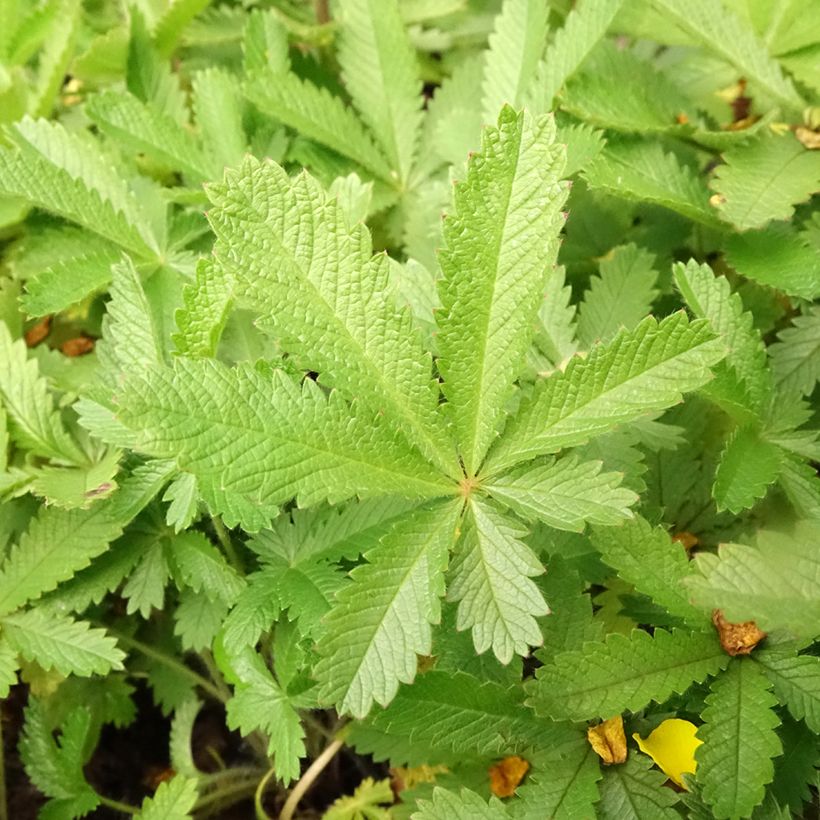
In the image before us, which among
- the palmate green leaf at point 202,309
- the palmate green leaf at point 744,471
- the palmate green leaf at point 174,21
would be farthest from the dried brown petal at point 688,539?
the palmate green leaf at point 174,21

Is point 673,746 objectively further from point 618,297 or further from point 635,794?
point 618,297

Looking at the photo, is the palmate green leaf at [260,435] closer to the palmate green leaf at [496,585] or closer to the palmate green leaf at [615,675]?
the palmate green leaf at [496,585]

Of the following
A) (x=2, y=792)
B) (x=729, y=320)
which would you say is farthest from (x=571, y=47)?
(x=2, y=792)

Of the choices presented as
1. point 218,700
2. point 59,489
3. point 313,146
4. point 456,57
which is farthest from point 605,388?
point 456,57

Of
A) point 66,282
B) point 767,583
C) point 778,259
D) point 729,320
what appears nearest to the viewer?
point 767,583

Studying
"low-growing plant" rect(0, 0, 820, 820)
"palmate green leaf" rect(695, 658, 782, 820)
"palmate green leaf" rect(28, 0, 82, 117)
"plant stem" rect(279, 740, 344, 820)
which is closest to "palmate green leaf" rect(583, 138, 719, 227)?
"low-growing plant" rect(0, 0, 820, 820)

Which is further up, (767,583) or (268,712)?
(767,583)
